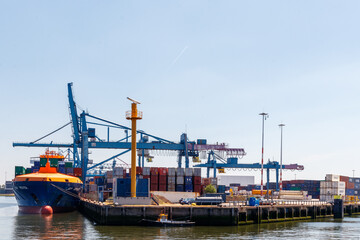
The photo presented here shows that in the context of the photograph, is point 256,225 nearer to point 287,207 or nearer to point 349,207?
point 287,207

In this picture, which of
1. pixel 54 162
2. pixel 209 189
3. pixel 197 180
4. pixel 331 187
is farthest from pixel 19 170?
pixel 331 187

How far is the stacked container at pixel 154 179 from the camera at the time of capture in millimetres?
85938

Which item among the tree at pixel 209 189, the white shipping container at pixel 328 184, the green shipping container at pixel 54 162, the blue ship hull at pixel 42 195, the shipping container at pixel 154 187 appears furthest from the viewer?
the white shipping container at pixel 328 184

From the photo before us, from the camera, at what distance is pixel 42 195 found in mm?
70500

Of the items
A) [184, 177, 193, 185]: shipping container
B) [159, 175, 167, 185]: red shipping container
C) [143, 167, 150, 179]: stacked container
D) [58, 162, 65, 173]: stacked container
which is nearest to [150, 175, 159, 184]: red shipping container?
[159, 175, 167, 185]: red shipping container

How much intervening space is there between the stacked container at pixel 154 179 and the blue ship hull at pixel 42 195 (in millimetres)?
16114

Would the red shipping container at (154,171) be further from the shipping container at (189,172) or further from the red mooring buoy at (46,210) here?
the red mooring buoy at (46,210)

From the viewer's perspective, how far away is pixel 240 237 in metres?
43.4

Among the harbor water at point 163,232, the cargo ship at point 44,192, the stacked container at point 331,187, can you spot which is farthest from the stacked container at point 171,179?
the stacked container at point 331,187

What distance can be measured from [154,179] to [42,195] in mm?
22809

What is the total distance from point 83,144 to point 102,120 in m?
11.0

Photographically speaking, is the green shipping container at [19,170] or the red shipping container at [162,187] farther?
the green shipping container at [19,170]

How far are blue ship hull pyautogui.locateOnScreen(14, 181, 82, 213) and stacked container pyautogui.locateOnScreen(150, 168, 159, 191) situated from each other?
16.1 meters

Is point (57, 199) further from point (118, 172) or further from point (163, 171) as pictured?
point (163, 171)
